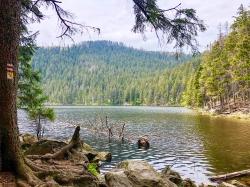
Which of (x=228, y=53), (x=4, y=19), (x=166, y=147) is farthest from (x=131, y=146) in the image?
(x=228, y=53)

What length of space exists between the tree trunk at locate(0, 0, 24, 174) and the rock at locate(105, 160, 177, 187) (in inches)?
140

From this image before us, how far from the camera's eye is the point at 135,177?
1247cm

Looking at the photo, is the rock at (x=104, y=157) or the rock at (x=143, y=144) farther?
the rock at (x=143, y=144)

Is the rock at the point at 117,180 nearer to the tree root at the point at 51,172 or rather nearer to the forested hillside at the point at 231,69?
the tree root at the point at 51,172

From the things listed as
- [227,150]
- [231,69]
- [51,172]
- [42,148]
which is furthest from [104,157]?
[231,69]

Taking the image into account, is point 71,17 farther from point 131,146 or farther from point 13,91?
point 131,146

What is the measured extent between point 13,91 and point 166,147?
26454 millimetres

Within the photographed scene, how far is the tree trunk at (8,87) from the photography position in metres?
8.66

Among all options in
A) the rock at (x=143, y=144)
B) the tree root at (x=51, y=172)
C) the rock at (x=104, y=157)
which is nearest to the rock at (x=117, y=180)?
the tree root at (x=51, y=172)

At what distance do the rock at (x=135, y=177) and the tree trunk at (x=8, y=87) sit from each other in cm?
356

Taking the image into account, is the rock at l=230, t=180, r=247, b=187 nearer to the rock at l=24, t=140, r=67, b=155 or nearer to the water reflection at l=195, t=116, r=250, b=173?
the water reflection at l=195, t=116, r=250, b=173

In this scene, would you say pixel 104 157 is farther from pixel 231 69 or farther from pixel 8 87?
pixel 231 69

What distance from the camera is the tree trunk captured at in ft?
28.4

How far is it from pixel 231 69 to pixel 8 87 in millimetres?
69522
